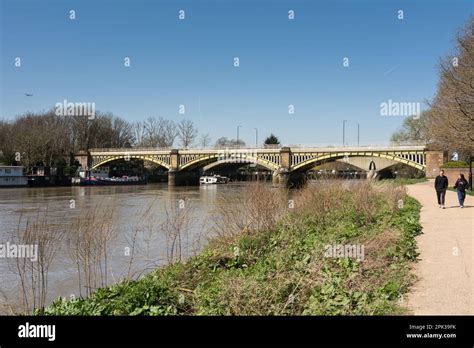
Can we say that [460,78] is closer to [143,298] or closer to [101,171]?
[143,298]

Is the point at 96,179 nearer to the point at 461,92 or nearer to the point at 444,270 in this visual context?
the point at 461,92

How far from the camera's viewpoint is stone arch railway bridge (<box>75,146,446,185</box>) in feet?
198

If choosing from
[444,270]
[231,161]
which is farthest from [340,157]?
[444,270]

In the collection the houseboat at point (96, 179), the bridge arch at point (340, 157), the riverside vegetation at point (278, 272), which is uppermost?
the bridge arch at point (340, 157)

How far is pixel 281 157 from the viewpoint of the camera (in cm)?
7112

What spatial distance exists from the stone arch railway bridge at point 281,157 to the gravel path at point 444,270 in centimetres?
4194

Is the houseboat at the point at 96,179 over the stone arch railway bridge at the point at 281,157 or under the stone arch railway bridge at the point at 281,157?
under

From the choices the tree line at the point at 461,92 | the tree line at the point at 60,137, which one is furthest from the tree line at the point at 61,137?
the tree line at the point at 461,92

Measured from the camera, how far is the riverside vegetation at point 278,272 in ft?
23.6

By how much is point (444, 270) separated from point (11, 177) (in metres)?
67.5

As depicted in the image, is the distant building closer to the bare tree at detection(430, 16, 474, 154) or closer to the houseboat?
the houseboat

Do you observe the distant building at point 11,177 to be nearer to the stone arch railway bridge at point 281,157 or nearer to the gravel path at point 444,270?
the stone arch railway bridge at point 281,157
